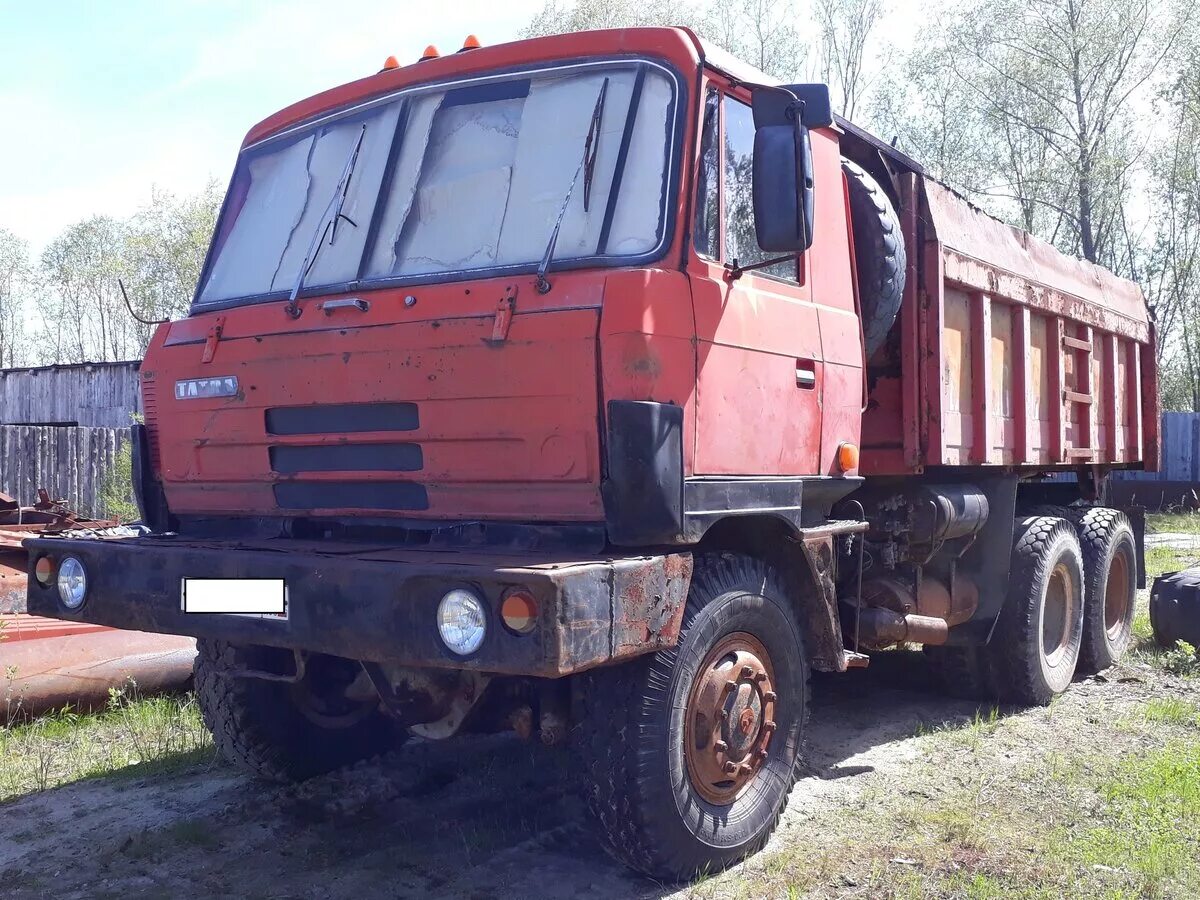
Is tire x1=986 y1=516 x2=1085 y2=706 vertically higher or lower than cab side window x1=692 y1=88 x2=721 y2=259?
lower

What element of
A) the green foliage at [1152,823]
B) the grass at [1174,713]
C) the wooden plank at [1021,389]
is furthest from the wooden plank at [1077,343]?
the green foliage at [1152,823]

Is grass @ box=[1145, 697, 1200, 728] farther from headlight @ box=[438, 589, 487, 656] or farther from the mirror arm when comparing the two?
headlight @ box=[438, 589, 487, 656]

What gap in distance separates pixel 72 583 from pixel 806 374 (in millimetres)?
2802

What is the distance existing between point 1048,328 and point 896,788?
3.22m

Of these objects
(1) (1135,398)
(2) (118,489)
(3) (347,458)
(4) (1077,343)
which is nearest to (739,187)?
(3) (347,458)

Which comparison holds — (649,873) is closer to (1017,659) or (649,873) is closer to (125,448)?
(1017,659)

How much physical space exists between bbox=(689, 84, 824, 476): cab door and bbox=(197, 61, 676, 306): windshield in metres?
0.22

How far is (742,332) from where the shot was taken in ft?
12.2

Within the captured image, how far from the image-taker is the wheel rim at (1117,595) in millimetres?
7598

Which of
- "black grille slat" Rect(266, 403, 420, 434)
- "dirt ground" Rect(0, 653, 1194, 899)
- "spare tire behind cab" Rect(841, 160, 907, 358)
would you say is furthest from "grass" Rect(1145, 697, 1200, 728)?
"black grille slat" Rect(266, 403, 420, 434)

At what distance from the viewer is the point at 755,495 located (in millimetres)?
3789

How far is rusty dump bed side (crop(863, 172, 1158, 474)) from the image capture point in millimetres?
5168

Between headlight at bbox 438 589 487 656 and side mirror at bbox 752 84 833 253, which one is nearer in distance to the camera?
headlight at bbox 438 589 487 656

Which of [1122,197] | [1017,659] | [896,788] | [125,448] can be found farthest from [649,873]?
[1122,197]
